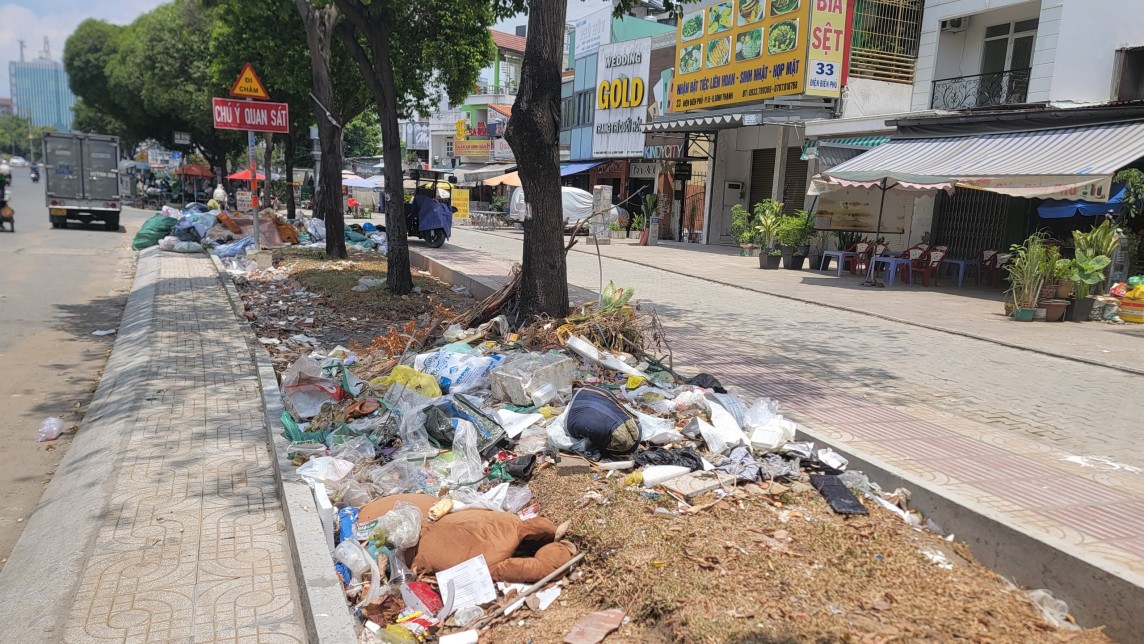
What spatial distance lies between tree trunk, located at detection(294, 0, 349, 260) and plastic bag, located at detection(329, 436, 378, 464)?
10876 millimetres

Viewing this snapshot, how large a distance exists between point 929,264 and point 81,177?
77.8ft

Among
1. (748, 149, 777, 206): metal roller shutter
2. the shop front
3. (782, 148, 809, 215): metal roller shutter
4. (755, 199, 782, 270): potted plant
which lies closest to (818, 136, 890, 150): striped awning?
the shop front

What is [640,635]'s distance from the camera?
3.09 meters

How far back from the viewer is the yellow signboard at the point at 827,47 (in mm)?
17906

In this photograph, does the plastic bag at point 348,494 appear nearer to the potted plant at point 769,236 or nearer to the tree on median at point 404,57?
the tree on median at point 404,57

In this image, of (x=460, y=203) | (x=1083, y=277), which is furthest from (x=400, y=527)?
(x=460, y=203)

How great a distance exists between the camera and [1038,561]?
3.43m

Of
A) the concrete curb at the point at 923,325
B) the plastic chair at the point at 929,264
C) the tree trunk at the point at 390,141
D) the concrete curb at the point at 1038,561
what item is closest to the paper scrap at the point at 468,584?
the concrete curb at the point at 1038,561

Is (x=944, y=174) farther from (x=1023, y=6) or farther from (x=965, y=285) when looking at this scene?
(x=1023, y=6)

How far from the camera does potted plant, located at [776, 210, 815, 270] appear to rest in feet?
56.8

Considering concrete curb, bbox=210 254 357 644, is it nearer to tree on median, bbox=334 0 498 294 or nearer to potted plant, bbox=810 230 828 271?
tree on median, bbox=334 0 498 294

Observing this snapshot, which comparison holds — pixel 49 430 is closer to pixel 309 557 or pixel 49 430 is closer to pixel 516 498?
pixel 309 557

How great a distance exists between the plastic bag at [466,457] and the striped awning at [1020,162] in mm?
10376

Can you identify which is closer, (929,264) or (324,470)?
(324,470)
